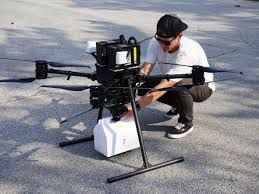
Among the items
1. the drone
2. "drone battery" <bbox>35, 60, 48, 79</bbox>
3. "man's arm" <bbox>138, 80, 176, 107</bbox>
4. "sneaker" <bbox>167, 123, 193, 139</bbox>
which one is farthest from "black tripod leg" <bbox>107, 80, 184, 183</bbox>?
"drone battery" <bbox>35, 60, 48, 79</bbox>

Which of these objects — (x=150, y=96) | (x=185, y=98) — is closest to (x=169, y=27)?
(x=150, y=96)

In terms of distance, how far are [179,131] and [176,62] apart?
655 mm

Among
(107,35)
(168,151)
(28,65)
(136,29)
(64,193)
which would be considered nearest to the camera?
(64,193)

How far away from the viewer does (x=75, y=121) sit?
172 inches

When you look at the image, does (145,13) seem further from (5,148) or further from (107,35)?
(5,148)

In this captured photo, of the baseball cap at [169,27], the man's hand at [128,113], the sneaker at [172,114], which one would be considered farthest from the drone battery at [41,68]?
the sneaker at [172,114]

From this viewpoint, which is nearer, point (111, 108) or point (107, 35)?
point (111, 108)

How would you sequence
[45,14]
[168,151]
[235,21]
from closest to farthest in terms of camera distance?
[168,151]
[235,21]
[45,14]

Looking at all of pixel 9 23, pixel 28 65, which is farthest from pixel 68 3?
pixel 28 65

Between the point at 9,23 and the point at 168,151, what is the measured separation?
7.29 metres

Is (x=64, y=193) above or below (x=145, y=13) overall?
below

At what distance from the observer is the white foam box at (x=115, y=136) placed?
11.3ft

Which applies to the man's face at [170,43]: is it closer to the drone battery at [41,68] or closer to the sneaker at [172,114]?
the sneaker at [172,114]

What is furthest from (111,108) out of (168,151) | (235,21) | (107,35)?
(235,21)
